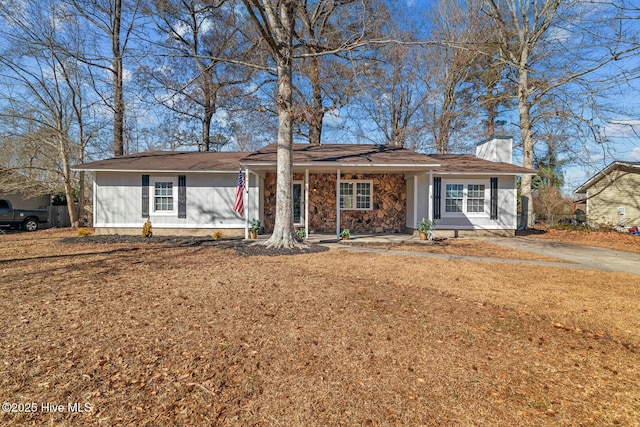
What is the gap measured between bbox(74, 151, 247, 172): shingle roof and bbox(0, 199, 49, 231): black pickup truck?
21.6ft

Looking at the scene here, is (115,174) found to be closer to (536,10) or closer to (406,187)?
(406,187)

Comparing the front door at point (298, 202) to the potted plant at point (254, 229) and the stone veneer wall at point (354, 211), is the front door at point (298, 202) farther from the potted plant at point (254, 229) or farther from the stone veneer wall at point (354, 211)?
the potted plant at point (254, 229)

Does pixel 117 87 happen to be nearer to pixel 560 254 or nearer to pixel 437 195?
pixel 437 195

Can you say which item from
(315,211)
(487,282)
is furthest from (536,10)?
(487,282)

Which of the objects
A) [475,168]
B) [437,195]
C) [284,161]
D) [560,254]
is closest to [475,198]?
[475,168]

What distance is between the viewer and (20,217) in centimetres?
1507

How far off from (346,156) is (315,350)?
31.6 ft

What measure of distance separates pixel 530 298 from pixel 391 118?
19304 millimetres

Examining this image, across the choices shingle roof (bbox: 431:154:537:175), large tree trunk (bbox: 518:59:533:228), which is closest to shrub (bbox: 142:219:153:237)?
shingle roof (bbox: 431:154:537:175)

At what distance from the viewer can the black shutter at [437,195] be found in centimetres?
1264

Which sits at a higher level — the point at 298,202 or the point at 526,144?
the point at 526,144

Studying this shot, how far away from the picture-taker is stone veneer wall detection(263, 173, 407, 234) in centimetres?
1338

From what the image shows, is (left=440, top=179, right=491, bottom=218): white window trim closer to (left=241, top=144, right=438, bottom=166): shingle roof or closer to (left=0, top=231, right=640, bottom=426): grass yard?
(left=241, top=144, right=438, bottom=166): shingle roof

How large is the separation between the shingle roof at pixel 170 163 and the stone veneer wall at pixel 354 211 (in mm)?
2046
